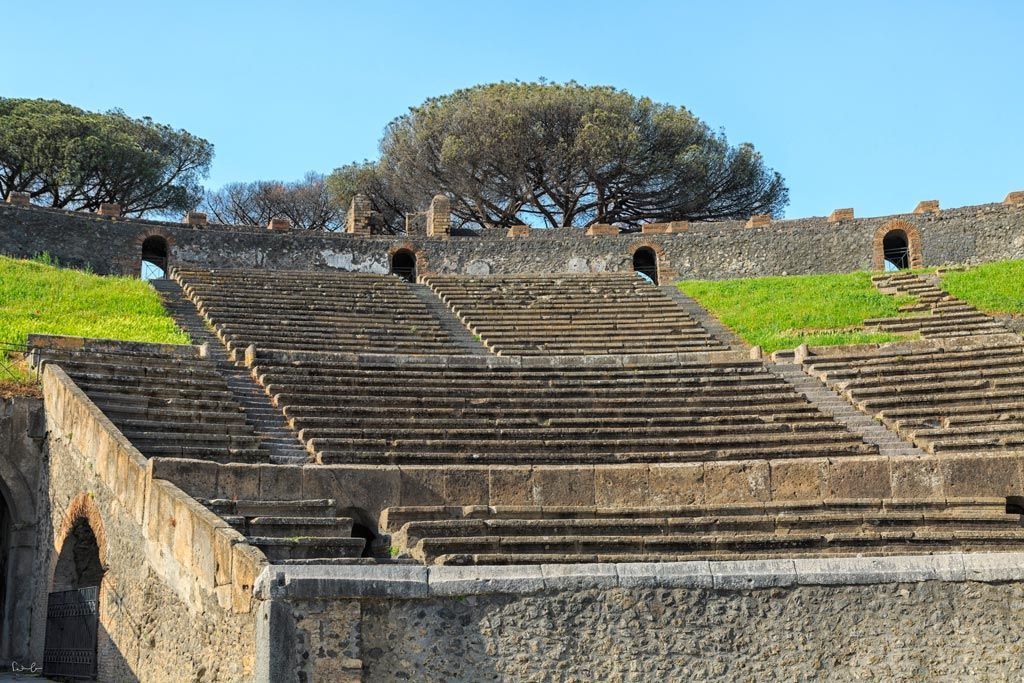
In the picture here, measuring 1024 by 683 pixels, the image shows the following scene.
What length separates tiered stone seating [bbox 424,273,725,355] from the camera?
2330 cm

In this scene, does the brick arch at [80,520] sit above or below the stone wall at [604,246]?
below

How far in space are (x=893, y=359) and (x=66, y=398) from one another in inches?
516

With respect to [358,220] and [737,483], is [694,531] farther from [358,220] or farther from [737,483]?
[358,220]

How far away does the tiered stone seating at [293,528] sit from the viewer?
9.76 meters

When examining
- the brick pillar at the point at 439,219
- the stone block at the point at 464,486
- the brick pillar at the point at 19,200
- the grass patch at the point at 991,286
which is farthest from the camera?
the brick pillar at the point at 439,219

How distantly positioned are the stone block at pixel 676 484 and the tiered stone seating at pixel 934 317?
12036 millimetres

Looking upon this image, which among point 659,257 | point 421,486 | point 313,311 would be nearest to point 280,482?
point 421,486

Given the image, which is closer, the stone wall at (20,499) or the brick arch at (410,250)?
the stone wall at (20,499)

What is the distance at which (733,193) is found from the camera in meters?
40.2

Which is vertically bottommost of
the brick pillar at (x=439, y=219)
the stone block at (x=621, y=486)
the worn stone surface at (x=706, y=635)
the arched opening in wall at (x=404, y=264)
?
the worn stone surface at (x=706, y=635)

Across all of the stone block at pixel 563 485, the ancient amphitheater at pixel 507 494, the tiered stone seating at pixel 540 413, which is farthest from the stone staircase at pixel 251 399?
the stone block at pixel 563 485

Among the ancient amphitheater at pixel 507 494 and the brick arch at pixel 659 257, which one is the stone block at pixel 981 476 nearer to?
the ancient amphitheater at pixel 507 494

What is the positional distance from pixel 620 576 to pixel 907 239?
966 inches

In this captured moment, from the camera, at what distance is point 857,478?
45.3 feet
